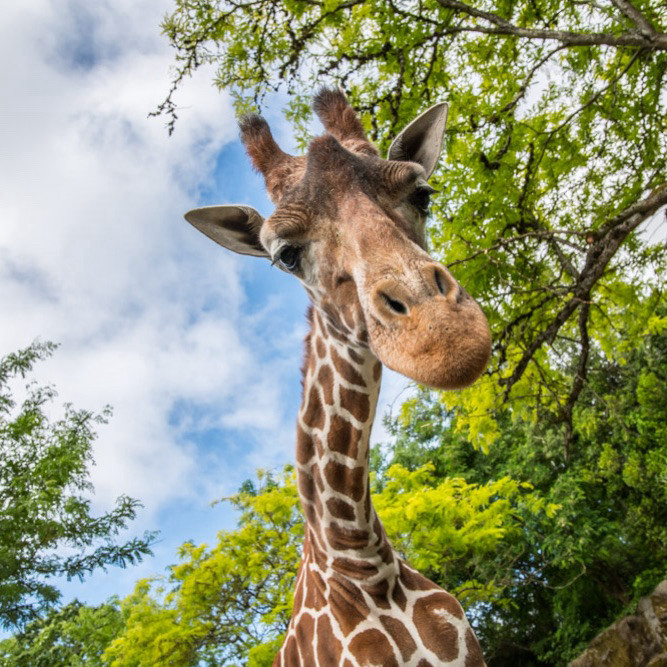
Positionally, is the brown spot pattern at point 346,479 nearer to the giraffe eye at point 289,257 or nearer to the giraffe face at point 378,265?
the giraffe face at point 378,265

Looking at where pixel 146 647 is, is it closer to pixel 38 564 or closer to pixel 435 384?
pixel 435 384

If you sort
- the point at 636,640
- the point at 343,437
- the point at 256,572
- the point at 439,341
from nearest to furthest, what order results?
the point at 439,341
the point at 343,437
the point at 256,572
the point at 636,640

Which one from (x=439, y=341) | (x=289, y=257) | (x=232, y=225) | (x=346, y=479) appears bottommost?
(x=439, y=341)

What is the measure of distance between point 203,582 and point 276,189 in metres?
5.52

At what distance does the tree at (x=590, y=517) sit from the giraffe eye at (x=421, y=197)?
39.3 feet

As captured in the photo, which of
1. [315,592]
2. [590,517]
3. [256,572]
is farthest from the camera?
[590,517]

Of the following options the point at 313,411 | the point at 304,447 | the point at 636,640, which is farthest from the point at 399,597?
the point at 636,640

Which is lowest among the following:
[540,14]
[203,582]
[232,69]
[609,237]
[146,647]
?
[146,647]

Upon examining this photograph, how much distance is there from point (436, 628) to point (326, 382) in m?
1.09

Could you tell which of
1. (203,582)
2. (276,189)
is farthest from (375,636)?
(203,582)

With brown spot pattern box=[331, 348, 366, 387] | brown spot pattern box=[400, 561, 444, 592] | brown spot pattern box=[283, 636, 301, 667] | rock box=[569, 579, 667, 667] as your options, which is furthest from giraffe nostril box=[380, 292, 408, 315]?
rock box=[569, 579, 667, 667]

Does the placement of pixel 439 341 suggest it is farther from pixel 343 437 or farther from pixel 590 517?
pixel 590 517

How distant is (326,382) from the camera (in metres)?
2.65

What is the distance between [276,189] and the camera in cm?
266
